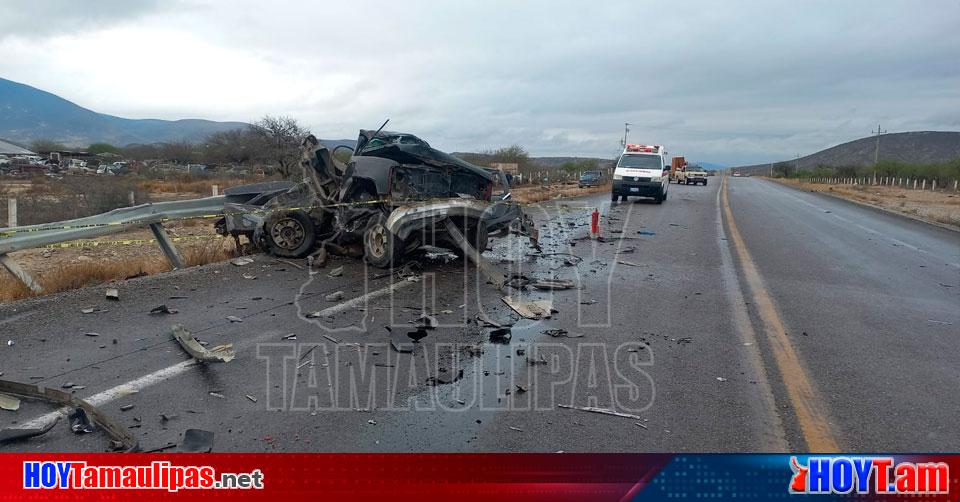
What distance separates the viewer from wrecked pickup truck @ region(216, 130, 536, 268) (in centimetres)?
872

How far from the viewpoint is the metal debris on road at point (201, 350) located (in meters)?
4.82

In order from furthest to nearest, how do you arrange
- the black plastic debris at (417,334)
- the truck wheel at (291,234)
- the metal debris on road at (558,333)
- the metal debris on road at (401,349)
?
the truck wheel at (291,234), the metal debris on road at (558,333), the black plastic debris at (417,334), the metal debris on road at (401,349)

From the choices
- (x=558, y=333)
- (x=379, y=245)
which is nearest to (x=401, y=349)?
(x=558, y=333)

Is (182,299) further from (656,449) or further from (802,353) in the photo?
(802,353)

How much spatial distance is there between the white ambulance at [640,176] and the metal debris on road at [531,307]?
18.9 m

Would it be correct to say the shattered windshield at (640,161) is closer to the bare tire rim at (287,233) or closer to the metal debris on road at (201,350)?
the bare tire rim at (287,233)

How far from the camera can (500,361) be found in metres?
5.08

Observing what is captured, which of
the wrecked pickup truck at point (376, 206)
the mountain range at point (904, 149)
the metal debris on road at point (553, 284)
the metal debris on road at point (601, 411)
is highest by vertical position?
the mountain range at point (904, 149)

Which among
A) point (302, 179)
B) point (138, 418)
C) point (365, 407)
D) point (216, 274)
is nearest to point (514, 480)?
point (365, 407)

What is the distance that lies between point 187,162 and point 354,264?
5957cm

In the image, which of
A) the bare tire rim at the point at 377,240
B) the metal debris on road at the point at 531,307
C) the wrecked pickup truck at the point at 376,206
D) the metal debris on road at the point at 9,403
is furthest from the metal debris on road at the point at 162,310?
the metal debris on road at the point at 531,307

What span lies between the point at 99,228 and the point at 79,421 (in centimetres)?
472

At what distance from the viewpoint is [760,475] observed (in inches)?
107

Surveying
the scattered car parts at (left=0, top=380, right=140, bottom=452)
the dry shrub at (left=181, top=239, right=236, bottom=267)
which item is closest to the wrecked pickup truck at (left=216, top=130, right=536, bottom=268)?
the dry shrub at (left=181, top=239, right=236, bottom=267)
